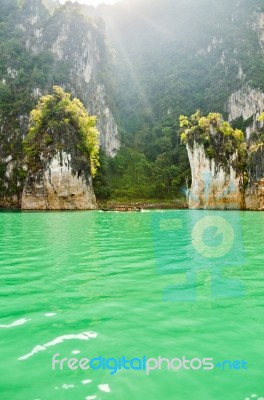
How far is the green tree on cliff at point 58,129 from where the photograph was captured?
5972cm

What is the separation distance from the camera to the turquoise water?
376 cm

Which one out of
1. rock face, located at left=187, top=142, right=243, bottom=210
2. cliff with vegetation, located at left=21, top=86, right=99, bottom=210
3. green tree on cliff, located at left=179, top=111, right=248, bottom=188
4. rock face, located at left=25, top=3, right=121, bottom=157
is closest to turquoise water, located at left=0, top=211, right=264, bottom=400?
cliff with vegetation, located at left=21, top=86, right=99, bottom=210

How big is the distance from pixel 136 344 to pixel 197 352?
2.52 ft

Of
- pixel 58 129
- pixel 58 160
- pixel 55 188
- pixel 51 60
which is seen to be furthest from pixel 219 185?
pixel 51 60

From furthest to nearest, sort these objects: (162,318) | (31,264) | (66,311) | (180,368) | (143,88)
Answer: (143,88) → (31,264) → (66,311) → (162,318) → (180,368)

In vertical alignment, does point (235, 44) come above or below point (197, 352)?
above

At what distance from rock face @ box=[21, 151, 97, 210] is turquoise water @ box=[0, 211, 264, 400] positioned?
4706 cm

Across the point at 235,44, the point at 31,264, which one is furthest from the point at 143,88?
the point at 31,264

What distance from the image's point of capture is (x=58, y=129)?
2371 inches

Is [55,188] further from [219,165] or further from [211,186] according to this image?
[219,165]

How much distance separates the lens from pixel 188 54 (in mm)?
145000

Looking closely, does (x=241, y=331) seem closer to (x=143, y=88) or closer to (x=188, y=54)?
(x=143, y=88)

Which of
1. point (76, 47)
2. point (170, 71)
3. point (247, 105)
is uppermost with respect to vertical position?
point (170, 71)

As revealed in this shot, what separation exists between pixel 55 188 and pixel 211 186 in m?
25.2
